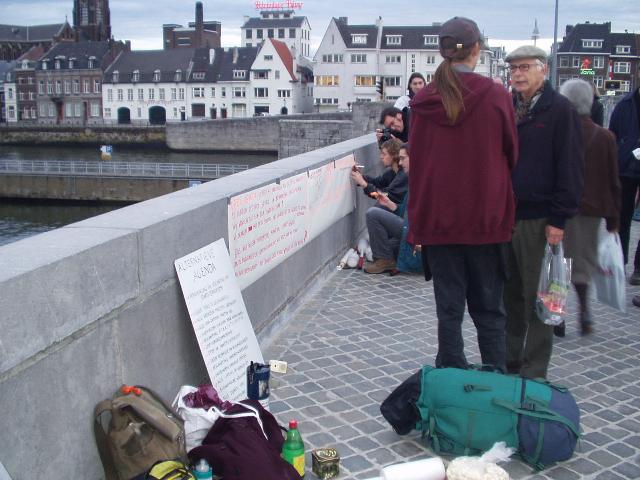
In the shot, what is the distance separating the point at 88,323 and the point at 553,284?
8.66 ft

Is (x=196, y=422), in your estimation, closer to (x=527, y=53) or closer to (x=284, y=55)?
(x=527, y=53)

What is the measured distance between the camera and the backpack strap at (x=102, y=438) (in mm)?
3104

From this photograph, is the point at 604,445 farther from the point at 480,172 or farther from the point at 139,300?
the point at 139,300

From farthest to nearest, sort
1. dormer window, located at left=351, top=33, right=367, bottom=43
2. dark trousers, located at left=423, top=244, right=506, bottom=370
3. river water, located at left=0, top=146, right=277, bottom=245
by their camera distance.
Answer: dormer window, located at left=351, top=33, right=367, bottom=43 → river water, located at left=0, top=146, right=277, bottom=245 → dark trousers, located at left=423, top=244, right=506, bottom=370

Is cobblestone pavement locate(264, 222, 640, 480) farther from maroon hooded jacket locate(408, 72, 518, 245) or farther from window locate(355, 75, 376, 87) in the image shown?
window locate(355, 75, 376, 87)

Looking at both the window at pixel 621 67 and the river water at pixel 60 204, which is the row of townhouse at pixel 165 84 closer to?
the river water at pixel 60 204

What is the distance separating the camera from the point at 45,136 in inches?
3526

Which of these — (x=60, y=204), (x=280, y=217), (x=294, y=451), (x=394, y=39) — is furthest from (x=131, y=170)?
(x=294, y=451)

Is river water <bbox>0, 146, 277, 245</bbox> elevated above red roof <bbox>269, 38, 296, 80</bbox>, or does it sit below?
below

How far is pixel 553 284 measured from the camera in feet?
14.3

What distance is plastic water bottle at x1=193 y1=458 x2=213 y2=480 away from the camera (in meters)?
3.06

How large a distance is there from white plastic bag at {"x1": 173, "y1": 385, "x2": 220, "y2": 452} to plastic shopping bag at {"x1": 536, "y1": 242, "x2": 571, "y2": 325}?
203cm

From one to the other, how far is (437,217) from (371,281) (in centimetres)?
361

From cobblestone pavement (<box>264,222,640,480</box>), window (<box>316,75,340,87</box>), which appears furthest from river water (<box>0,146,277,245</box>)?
cobblestone pavement (<box>264,222,640,480</box>)
